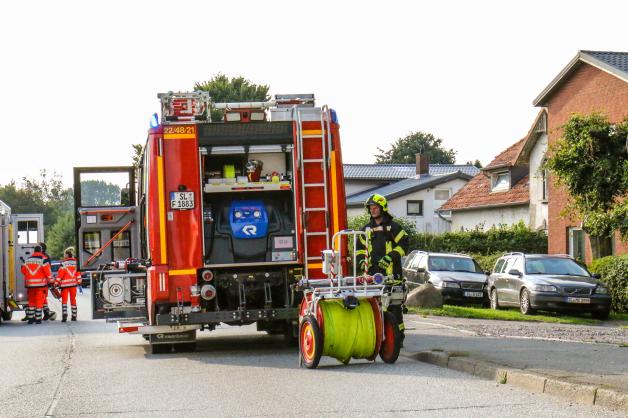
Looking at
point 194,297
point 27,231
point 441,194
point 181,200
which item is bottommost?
point 194,297

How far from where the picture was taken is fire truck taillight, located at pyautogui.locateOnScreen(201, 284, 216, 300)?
14445 mm

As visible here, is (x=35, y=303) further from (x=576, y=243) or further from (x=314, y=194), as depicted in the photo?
(x=576, y=243)

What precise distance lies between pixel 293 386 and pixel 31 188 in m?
108

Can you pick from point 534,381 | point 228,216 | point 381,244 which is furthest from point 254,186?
point 534,381

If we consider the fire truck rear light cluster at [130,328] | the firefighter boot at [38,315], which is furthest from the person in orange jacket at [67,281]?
the fire truck rear light cluster at [130,328]

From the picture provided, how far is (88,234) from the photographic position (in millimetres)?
17469

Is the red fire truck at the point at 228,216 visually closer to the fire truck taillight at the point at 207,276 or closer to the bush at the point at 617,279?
the fire truck taillight at the point at 207,276

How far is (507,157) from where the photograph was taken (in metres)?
50.7

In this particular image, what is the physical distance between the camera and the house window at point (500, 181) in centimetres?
5084

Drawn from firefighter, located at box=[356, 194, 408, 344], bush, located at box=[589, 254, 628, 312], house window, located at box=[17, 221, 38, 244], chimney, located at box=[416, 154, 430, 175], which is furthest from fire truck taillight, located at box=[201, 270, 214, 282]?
chimney, located at box=[416, 154, 430, 175]

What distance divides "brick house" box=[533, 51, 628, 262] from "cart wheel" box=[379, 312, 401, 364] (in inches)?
875

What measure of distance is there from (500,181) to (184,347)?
37947mm

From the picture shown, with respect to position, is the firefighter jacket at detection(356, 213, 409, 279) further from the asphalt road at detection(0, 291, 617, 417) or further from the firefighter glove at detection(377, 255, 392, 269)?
the asphalt road at detection(0, 291, 617, 417)

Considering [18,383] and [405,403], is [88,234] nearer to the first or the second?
[18,383]
